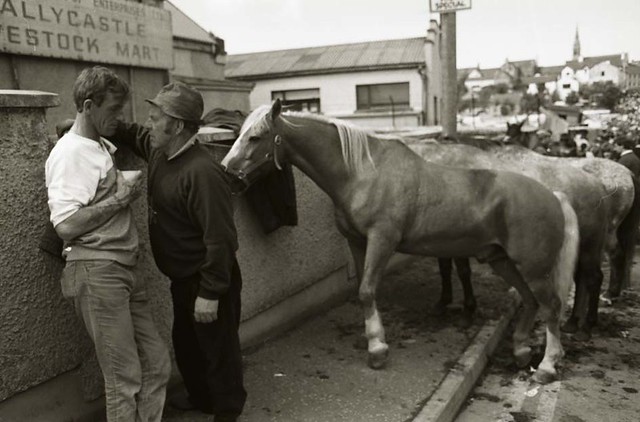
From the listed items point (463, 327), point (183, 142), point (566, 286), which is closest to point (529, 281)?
point (566, 286)

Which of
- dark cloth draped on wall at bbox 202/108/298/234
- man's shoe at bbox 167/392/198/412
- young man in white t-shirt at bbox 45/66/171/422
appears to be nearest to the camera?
young man in white t-shirt at bbox 45/66/171/422

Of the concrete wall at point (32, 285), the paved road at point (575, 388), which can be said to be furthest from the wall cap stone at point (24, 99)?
the paved road at point (575, 388)

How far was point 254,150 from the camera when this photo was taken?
4.04 m

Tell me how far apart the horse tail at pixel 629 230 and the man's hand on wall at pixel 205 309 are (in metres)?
5.24

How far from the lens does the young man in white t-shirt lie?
2.57 m

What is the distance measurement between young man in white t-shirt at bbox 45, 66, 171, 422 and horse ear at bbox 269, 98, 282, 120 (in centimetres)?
142

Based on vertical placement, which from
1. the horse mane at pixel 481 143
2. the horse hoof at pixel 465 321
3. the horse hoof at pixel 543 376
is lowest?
the horse hoof at pixel 543 376

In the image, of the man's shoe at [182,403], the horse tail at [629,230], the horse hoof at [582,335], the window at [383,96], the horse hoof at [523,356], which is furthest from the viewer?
the window at [383,96]

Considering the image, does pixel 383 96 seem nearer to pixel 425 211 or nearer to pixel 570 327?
pixel 570 327

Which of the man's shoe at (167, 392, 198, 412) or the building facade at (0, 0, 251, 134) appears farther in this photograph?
the building facade at (0, 0, 251, 134)

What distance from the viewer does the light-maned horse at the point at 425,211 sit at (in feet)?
14.4

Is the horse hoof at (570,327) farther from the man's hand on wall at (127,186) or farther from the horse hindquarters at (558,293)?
the man's hand on wall at (127,186)

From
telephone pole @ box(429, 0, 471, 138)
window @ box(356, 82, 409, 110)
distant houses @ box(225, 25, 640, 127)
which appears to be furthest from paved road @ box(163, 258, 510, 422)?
window @ box(356, 82, 409, 110)

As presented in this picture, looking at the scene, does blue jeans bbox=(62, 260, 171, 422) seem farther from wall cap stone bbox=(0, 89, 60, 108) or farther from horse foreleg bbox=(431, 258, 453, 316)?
horse foreleg bbox=(431, 258, 453, 316)
